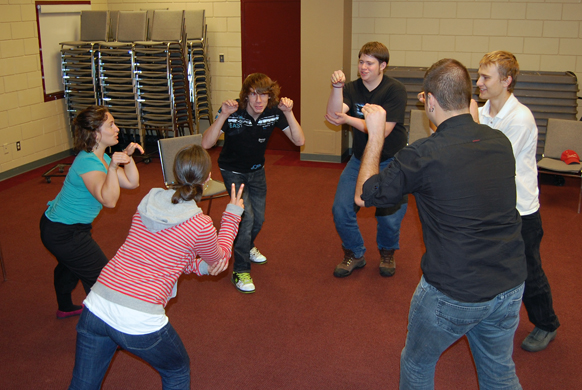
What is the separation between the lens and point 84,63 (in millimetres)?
7648

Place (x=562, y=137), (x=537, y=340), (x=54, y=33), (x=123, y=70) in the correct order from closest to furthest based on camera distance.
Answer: (x=537, y=340)
(x=562, y=137)
(x=54, y=33)
(x=123, y=70)

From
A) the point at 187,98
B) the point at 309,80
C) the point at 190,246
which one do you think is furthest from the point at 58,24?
the point at 190,246

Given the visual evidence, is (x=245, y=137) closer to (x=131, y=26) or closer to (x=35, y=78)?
(x=35, y=78)

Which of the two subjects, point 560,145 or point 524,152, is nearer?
point 524,152

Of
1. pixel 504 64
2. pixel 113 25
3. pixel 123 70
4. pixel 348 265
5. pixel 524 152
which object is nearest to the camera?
pixel 524 152

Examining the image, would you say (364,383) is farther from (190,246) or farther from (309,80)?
(309,80)

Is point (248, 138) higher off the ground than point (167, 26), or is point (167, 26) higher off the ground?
point (167, 26)

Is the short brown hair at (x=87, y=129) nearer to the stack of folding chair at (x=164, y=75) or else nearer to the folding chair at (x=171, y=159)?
the folding chair at (x=171, y=159)

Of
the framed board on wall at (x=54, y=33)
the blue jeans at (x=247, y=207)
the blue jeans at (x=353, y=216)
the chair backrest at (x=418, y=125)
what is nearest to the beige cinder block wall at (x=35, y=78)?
the framed board on wall at (x=54, y=33)

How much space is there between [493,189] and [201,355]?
2.13 metres

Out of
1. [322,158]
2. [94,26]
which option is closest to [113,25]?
[94,26]

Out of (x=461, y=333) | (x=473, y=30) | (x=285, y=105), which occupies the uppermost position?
(x=473, y=30)

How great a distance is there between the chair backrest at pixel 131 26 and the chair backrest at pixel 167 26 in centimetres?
15

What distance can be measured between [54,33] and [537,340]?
7.22 meters
